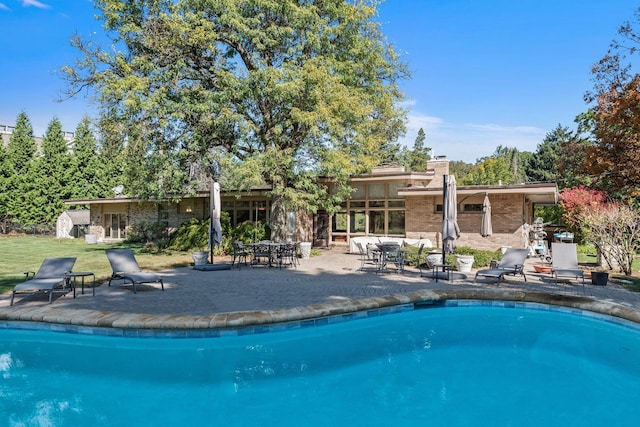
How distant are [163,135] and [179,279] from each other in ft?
26.2

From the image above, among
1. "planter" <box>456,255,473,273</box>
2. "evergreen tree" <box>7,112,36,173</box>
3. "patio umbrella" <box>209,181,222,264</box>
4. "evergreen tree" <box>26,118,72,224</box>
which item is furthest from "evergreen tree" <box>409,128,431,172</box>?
"patio umbrella" <box>209,181,222,264</box>

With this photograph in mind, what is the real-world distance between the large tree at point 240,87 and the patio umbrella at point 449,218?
4.82 m

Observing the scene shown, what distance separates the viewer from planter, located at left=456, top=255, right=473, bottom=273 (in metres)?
13.3

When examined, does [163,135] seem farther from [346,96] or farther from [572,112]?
[572,112]

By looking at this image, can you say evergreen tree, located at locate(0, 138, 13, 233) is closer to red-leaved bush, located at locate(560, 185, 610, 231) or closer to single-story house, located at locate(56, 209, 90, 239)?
single-story house, located at locate(56, 209, 90, 239)

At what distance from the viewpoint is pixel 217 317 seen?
23.3 ft

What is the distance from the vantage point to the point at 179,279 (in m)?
11.8

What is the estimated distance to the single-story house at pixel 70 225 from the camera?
1309 inches

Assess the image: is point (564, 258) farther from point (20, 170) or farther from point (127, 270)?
point (20, 170)

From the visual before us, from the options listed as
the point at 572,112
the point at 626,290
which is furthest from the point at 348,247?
the point at 572,112

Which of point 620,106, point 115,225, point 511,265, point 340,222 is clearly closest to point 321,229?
point 340,222

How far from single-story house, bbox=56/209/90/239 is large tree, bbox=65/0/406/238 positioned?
18.5 metres

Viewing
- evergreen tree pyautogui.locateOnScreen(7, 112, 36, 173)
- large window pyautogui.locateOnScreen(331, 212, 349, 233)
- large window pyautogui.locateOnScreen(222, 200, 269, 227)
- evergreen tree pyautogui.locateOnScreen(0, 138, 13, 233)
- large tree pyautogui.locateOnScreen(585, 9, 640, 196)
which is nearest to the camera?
large tree pyautogui.locateOnScreen(585, 9, 640, 196)

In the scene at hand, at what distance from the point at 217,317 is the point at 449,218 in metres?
8.14
